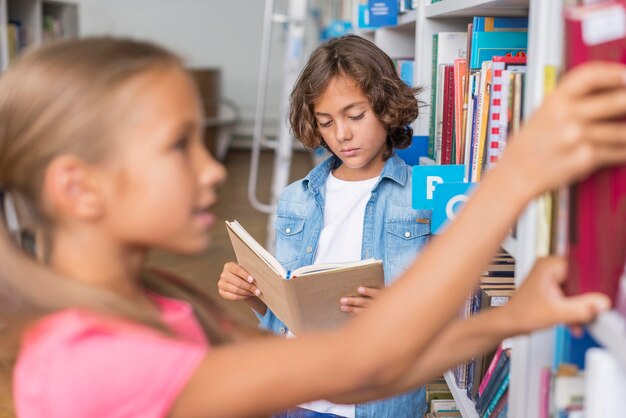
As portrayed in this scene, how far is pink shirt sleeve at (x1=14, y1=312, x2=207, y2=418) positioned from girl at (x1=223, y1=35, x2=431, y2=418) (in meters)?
0.82

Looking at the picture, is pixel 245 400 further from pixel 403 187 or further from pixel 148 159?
pixel 403 187

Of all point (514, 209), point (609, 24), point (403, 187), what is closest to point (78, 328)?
point (514, 209)

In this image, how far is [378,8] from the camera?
2.26m

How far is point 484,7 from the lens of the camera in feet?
4.49

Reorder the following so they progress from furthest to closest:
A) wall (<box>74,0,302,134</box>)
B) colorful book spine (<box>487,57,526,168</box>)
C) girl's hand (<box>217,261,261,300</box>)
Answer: wall (<box>74,0,302,134</box>)
girl's hand (<box>217,261,261,300</box>)
colorful book spine (<box>487,57,526,168</box>)

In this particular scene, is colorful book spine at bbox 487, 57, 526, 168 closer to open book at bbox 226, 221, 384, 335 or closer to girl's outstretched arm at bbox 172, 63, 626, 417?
open book at bbox 226, 221, 384, 335

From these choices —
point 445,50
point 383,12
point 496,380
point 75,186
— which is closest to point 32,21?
point 383,12

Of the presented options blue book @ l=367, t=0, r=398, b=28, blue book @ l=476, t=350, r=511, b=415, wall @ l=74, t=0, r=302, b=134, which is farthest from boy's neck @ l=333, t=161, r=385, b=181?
wall @ l=74, t=0, r=302, b=134

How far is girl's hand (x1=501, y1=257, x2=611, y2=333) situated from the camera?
0.73 meters

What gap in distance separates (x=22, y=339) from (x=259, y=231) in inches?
156

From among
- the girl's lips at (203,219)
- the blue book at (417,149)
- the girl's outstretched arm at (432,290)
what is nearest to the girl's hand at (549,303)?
the girl's outstretched arm at (432,290)

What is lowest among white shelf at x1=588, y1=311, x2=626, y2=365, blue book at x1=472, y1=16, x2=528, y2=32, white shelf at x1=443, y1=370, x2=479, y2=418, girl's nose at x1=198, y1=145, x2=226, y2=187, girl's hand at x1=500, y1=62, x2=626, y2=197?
white shelf at x1=443, y1=370, x2=479, y2=418

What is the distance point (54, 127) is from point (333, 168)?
3.33 feet

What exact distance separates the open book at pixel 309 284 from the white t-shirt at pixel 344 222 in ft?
0.64
